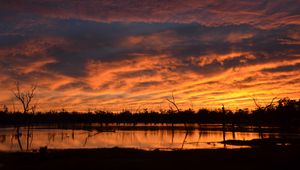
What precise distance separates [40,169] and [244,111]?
176 metres

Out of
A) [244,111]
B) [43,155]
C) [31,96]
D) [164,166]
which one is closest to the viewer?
[164,166]

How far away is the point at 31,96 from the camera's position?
255 feet

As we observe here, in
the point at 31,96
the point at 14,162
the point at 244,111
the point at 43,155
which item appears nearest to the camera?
the point at 14,162

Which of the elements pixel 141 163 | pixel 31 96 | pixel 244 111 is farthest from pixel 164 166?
pixel 244 111

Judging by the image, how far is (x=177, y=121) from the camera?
655 feet

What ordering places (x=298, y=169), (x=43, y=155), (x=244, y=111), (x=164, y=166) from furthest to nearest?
(x=244, y=111) → (x=43, y=155) → (x=164, y=166) → (x=298, y=169)

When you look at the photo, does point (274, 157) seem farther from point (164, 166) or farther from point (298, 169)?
point (164, 166)

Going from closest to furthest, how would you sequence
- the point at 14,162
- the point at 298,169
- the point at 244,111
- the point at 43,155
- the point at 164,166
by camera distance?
the point at 298,169 < the point at 164,166 < the point at 14,162 < the point at 43,155 < the point at 244,111

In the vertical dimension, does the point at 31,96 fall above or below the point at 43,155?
above

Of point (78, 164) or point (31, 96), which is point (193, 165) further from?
point (31, 96)

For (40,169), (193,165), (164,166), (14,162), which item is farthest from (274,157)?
(14,162)

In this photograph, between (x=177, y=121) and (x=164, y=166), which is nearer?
(x=164, y=166)

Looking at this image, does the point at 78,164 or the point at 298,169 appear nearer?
the point at 298,169

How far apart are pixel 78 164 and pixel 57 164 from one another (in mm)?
1499
